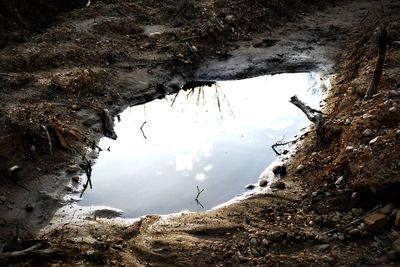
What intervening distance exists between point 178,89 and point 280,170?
3608mm

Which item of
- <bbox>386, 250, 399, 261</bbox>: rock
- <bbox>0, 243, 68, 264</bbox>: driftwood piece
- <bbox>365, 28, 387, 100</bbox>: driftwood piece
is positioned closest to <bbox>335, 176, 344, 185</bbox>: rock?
<bbox>386, 250, 399, 261</bbox>: rock

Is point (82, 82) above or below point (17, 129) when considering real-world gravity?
above

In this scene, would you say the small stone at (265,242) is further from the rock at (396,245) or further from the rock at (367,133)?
the rock at (367,133)

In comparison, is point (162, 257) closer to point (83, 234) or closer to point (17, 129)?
point (83, 234)

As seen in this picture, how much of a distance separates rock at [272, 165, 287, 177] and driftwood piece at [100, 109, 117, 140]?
2.89 m

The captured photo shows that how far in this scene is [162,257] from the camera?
4395 mm

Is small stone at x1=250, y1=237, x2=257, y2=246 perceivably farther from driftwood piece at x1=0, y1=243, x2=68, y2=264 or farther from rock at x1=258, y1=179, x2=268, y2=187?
driftwood piece at x1=0, y1=243, x2=68, y2=264

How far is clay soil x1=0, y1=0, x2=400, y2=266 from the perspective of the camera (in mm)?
4387

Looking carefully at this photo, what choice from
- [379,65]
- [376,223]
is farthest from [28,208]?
[379,65]

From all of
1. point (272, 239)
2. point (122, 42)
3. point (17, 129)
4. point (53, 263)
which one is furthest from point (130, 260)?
point (122, 42)

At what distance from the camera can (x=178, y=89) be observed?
353 inches

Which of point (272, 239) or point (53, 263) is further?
point (272, 239)

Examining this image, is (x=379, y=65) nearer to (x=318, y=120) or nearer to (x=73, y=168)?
(x=318, y=120)

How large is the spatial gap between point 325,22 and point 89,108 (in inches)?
281
